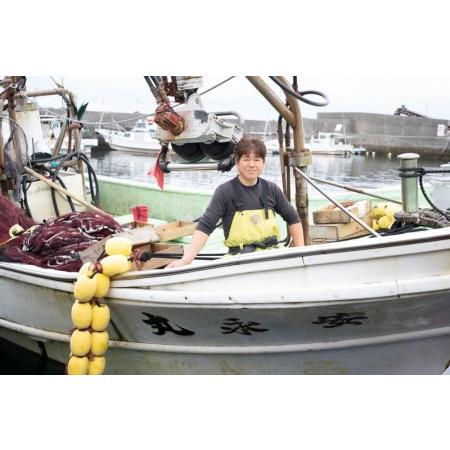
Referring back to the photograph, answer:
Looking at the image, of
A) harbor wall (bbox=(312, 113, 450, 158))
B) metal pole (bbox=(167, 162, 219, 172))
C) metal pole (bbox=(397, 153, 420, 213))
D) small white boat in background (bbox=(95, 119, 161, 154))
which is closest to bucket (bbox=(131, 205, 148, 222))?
metal pole (bbox=(167, 162, 219, 172))

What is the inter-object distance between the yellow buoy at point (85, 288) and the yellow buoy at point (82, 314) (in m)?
0.04

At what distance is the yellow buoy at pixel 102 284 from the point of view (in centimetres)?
371

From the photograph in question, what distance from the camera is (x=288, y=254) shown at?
10.6 feet

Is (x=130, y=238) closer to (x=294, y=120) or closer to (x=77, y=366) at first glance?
(x=77, y=366)

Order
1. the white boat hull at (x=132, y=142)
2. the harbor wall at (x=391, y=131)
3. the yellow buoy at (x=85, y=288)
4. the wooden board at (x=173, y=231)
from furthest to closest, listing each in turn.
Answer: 1. the white boat hull at (x=132, y=142)
2. the harbor wall at (x=391, y=131)
3. the wooden board at (x=173, y=231)
4. the yellow buoy at (x=85, y=288)

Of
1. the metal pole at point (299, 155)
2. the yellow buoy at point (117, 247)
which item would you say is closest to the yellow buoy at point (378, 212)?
the metal pole at point (299, 155)

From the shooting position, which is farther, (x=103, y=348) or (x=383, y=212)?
(x=383, y=212)

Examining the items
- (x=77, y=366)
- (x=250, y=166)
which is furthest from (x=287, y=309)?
(x=77, y=366)

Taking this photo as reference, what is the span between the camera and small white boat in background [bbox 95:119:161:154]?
47.6m

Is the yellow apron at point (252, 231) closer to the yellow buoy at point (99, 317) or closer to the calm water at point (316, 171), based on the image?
the yellow buoy at point (99, 317)

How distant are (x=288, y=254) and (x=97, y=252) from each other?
174 centimetres

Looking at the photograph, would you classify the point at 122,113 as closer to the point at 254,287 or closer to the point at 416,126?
the point at 416,126

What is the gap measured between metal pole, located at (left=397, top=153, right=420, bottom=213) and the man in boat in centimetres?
100

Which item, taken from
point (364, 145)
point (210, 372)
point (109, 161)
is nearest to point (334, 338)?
point (210, 372)
